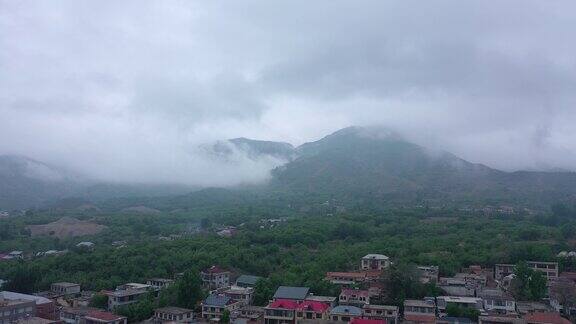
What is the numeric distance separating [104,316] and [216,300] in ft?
15.9

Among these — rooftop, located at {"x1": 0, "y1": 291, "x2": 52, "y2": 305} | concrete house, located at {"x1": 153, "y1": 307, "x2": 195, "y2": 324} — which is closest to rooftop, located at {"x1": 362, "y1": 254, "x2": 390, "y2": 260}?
concrete house, located at {"x1": 153, "y1": 307, "x2": 195, "y2": 324}

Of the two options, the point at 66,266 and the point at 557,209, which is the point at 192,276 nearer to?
the point at 66,266

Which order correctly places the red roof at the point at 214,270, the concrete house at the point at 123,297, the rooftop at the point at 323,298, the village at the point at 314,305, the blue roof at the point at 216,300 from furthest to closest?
1. the red roof at the point at 214,270
2. the concrete house at the point at 123,297
3. the rooftop at the point at 323,298
4. the blue roof at the point at 216,300
5. the village at the point at 314,305

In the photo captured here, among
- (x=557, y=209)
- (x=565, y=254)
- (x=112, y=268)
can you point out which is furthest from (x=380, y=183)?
(x=112, y=268)

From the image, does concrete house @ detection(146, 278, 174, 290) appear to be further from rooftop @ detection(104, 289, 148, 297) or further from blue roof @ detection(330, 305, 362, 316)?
blue roof @ detection(330, 305, 362, 316)

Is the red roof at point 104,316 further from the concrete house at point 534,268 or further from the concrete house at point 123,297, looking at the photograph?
the concrete house at point 534,268

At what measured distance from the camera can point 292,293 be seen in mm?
23625

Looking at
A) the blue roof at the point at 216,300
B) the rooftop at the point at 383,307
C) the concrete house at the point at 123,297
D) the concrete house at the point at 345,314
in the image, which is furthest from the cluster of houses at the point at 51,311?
the rooftop at the point at 383,307

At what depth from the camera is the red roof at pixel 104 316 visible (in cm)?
2104

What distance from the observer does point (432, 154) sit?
9894cm

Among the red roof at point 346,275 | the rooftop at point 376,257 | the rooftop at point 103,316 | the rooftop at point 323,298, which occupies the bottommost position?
the rooftop at point 103,316

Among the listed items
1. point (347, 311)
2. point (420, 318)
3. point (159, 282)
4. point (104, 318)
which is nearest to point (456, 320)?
point (420, 318)

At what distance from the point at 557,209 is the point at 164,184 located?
87.2 meters

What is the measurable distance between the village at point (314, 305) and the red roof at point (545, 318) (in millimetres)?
36
